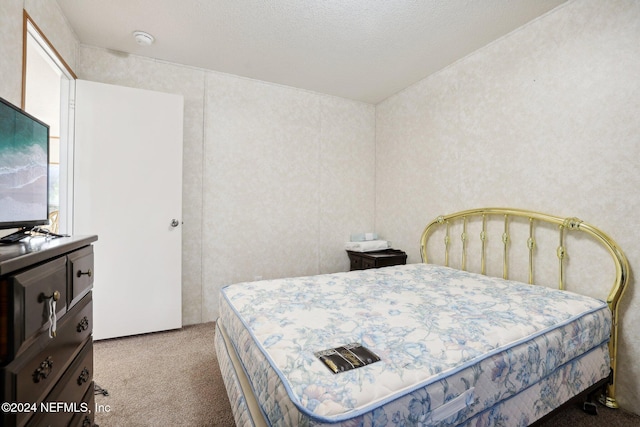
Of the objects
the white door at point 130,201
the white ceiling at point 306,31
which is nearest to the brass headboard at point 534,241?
the white ceiling at point 306,31

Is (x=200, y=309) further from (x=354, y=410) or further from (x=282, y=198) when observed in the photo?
(x=354, y=410)

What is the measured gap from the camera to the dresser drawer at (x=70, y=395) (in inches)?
36.0

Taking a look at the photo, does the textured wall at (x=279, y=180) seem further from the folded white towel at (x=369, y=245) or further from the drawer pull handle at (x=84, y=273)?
the drawer pull handle at (x=84, y=273)

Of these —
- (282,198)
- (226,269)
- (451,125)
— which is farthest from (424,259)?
(226,269)

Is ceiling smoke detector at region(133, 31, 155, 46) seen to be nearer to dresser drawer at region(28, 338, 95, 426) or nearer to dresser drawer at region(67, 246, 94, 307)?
dresser drawer at region(67, 246, 94, 307)

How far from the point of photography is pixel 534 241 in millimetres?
2156

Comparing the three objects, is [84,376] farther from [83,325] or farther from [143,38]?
[143,38]

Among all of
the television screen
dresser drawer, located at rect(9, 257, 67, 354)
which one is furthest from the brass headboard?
the television screen

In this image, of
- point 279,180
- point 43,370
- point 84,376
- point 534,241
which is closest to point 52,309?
point 43,370

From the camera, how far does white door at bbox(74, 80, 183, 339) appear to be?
2.42m

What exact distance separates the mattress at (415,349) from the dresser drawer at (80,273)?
2.18 ft

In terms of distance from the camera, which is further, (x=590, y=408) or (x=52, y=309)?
(x=590, y=408)

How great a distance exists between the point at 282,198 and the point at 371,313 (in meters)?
2.07

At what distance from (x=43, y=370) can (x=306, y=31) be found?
8.14ft
